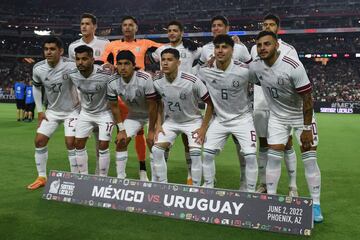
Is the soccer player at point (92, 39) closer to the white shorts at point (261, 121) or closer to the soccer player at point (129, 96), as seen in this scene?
the soccer player at point (129, 96)

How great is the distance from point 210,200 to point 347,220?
1.67 m

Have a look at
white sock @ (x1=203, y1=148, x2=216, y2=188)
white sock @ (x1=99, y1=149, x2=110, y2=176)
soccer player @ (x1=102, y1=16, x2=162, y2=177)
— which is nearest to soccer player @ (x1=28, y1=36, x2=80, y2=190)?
white sock @ (x1=99, y1=149, x2=110, y2=176)

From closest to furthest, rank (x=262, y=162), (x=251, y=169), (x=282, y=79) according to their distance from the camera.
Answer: (x=282, y=79)
(x=251, y=169)
(x=262, y=162)

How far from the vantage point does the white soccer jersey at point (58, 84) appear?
243 inches

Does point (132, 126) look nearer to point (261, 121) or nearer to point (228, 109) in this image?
point (228, 109)

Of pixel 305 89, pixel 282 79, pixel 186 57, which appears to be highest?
pixel 186 57

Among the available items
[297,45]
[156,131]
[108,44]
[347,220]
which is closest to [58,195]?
[156,131]

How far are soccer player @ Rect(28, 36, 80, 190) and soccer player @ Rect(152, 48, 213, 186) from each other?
5.08ft

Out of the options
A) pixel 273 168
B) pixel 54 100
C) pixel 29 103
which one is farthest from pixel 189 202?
pixel 29 103

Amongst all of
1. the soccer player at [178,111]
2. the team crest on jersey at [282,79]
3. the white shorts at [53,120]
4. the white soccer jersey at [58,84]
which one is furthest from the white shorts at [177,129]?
the white soccer jersey at [58,84]

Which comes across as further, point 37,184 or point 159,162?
point 37,184

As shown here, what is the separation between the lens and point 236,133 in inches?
201

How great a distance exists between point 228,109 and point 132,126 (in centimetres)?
164

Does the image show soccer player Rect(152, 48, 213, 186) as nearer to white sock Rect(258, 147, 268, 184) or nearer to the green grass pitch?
the green grass pitch
